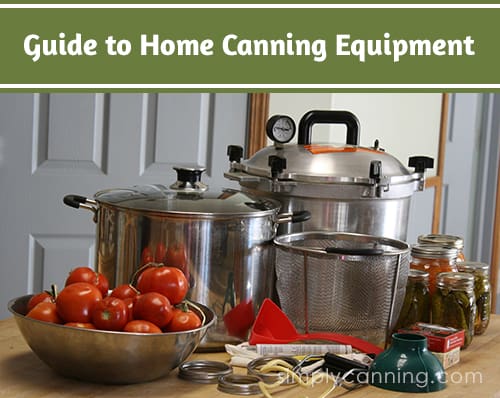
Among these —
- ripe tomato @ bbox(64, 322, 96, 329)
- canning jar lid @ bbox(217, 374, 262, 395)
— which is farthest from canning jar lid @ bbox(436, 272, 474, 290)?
ripe tomato @ bbox(64, 322, 96, 329)

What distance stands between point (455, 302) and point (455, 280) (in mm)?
47

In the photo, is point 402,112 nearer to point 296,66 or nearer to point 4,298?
point 296,66

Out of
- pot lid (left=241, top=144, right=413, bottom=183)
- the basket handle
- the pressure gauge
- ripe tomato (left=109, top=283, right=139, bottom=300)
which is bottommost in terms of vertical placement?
ripe tomato (left=109, top=283, right=139, bottom=300)

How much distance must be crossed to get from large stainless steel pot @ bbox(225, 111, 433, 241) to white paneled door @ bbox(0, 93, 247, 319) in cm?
95

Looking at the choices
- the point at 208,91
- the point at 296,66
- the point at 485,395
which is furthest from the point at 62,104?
the point at 485,395

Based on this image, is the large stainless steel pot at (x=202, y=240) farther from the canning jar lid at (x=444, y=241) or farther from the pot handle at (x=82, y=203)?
the canning jar lid at (x=444, y=241)

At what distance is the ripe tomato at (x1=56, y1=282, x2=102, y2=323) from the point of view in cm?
126

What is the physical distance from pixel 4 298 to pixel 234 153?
1.20 metres

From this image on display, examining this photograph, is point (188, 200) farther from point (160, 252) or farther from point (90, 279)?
point (90, 279)

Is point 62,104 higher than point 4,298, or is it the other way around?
point 62,104

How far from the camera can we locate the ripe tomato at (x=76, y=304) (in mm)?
1259

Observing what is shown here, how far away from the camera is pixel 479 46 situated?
9.31 ft

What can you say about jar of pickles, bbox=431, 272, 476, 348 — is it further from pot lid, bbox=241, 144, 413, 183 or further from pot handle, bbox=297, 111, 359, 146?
pot handle, bbox=297, 111, 359, 146

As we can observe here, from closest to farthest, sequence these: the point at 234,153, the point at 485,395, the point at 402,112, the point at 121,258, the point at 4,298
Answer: the point at 485,395
the point at 121,258
the point at 234,153
the point at 4,298
the point at 402,112
